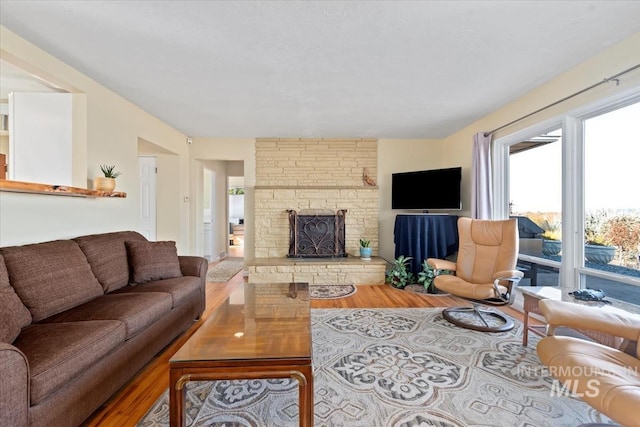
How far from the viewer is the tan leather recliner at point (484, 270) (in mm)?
2436

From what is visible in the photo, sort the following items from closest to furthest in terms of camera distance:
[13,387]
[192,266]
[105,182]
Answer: [13,387]
[105,182]
[192,266]

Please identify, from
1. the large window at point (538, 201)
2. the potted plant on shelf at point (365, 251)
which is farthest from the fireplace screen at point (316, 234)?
the large window at point (538, 201)

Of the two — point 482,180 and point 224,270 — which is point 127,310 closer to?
point 224,270

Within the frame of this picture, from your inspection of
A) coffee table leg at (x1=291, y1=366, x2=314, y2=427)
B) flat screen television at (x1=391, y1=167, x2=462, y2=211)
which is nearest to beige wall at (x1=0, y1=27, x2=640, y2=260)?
flat screen television at (x1=391, y1=167, x2=462, y2=211)

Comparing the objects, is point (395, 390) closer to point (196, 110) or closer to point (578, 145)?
point (578, 145)

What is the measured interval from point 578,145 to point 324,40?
2.44m

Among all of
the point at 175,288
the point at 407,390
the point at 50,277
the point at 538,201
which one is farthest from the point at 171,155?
the point at 538,201

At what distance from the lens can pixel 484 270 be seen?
2838mm

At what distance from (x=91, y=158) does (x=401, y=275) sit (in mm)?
4006

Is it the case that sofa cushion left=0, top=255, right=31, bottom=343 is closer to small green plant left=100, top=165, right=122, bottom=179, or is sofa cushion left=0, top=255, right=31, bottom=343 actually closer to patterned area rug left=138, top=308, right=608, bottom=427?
patterned area rug left=138, top=308, right=608, bottom=427

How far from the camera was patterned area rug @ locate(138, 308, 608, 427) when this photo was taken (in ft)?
4.77

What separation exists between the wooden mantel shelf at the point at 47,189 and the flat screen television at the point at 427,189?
3887 mm

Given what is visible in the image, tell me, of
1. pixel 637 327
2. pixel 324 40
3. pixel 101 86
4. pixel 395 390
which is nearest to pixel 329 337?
pixel 395 390

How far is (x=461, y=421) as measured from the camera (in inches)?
56.6
